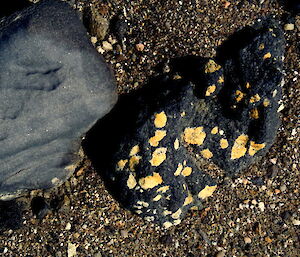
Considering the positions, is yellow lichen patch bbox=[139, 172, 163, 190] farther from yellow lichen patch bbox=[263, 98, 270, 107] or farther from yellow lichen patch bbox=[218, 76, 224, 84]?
yellow lichen patch bbox=[263, 98, 270, 107]

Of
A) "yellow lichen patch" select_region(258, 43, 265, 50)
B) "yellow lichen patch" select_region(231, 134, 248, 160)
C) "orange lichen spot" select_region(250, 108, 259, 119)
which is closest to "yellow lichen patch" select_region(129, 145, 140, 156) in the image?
"yellow lichen patch" select_region(231, 134, 248, 160)

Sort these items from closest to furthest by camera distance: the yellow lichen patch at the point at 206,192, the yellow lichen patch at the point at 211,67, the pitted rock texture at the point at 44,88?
the pitted rock texture at the point at 44,88 → the yellow lichen patch at the point at 211,67 → the yellow lichen patch at the point at 206,192

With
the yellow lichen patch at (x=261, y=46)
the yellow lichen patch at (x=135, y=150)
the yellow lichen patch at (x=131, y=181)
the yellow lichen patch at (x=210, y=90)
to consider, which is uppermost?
the yellow lichen patch at (x=261, y=46)

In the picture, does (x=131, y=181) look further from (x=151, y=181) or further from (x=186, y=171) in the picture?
(x=186, y=171)

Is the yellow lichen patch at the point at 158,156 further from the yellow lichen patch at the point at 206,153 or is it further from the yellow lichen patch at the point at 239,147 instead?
the yellow lichen patch at the point at 239,147

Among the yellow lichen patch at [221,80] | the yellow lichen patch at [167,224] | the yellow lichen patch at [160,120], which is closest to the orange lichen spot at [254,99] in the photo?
the yellow lichen patch at [221,80]

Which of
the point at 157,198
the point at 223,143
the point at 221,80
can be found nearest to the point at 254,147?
the point at 223,143
